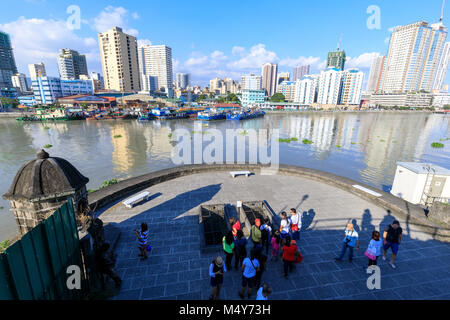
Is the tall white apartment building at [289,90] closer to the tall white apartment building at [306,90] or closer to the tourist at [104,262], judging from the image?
the tall white apartment building at [306,90]

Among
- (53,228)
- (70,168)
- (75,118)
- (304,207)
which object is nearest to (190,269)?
(53,228)

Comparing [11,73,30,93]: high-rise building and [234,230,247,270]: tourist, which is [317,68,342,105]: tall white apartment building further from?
[11,73,30,93]: high-rise building

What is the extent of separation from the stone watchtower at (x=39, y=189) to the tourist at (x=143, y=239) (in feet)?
6.45

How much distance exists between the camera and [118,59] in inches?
4097

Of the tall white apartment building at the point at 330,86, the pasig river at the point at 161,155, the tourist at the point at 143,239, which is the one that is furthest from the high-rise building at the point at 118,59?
the tourist at the point at 143,239

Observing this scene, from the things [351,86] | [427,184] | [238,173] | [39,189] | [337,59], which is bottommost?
[238,173]

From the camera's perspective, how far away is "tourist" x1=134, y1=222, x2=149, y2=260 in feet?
18.8

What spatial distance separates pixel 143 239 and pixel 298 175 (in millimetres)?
9904

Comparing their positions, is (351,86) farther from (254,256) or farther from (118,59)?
(254,256)

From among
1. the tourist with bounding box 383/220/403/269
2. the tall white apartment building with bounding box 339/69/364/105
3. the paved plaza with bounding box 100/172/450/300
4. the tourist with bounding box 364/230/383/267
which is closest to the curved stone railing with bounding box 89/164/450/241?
the paved plaza with bounding box 100/172/450/300

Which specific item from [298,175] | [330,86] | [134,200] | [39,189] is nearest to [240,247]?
[39,189]

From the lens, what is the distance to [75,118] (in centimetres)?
7144

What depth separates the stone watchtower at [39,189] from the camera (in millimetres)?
5059
